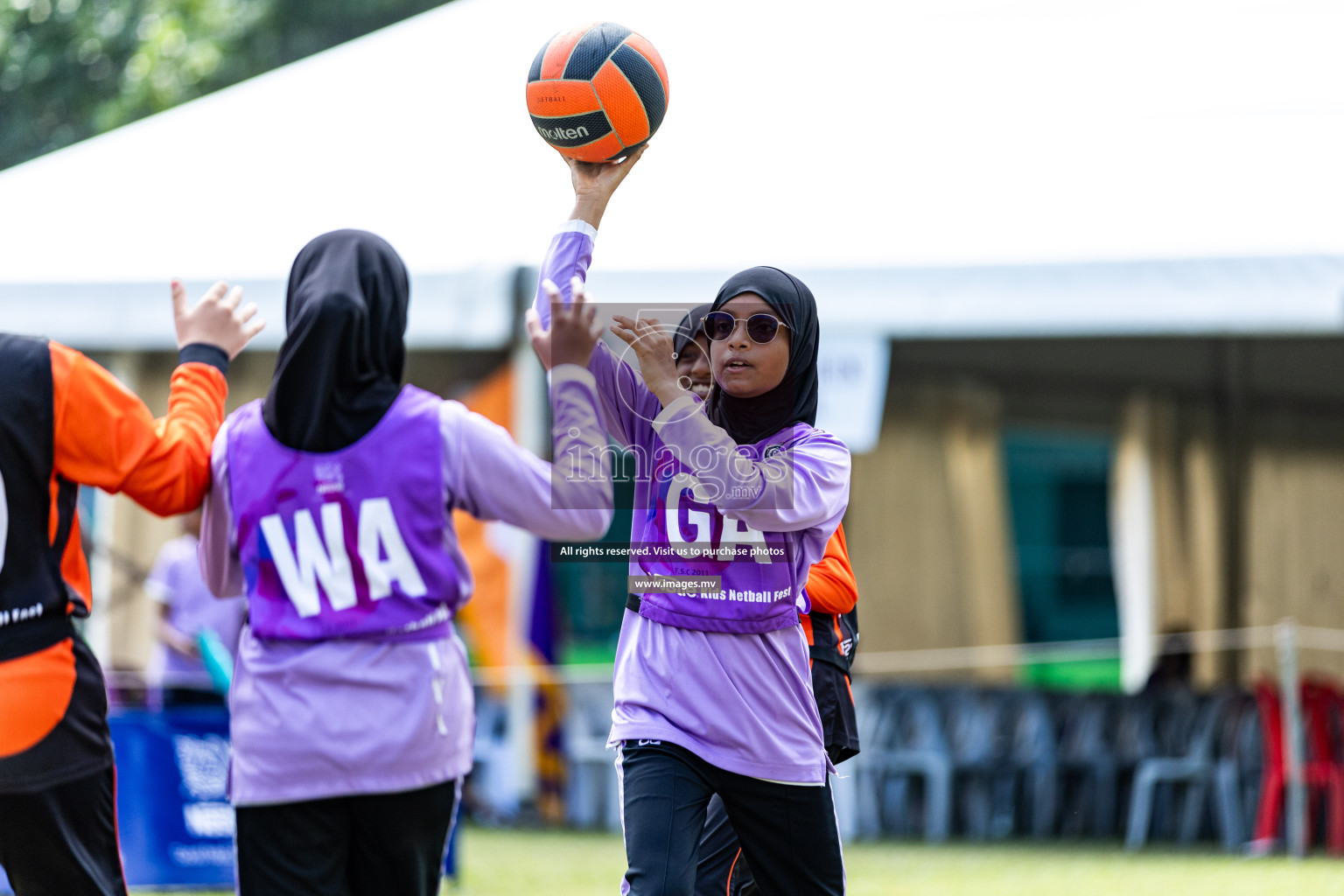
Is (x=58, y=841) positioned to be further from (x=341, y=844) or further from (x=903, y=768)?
(x=903, y=768)

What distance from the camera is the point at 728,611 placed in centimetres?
323

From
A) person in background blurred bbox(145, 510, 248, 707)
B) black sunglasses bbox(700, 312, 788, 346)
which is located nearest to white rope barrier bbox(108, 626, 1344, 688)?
person in background blurred bbox(145, 510, 248, 707)

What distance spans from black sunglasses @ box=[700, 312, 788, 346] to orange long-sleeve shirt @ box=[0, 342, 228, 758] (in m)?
1.14

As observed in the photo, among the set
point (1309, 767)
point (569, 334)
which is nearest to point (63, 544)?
point (569, 334)

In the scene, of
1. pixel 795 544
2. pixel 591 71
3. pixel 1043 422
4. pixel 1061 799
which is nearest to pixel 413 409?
pixel 795 544

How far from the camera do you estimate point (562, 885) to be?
658 centimetres

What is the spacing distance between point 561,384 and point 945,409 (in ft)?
23.7

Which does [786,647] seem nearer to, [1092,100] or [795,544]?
[795,544]

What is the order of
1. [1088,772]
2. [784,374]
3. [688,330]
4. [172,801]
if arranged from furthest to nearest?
1. [1088,772]
2. [172,801]
3. [688,330]
4. [784,374]

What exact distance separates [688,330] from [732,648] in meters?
0.90

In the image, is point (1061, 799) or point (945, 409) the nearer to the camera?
point (1061, 799)

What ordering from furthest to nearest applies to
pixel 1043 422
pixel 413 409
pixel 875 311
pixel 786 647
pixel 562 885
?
pixel 1043 422, pixel 875 311, pixel 562 885, pixel 786 647, pixel 413 409

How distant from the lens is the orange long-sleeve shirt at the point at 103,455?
2746mm

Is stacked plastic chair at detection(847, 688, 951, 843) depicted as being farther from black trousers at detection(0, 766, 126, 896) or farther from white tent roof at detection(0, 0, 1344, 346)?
black trousers at detection(0, 766, 126, 896)
